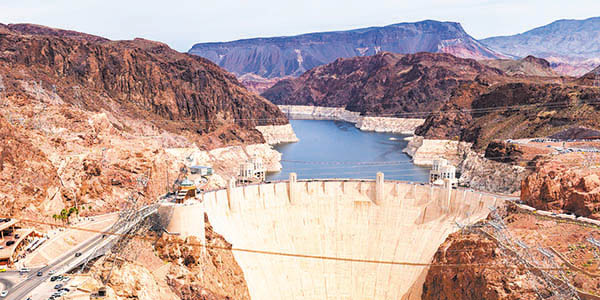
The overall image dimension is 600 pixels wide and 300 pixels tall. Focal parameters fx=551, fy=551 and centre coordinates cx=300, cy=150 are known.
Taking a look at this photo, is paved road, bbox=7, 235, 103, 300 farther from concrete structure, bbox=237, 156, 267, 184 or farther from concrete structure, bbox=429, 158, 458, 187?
concrete structure, bbox=429, 158, 458, 187

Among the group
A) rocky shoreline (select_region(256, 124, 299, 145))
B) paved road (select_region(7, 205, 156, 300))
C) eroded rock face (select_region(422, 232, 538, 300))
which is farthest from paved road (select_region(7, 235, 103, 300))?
rocky shoreline (select_region(256, 124, 299, 145))

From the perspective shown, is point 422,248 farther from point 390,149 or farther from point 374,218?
point 390,149

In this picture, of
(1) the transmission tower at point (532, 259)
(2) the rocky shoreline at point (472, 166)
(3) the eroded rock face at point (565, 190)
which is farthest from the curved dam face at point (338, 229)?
(2) the rocky shoreline at point (472, 166)

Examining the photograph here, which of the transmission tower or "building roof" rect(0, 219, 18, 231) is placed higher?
"building roof" rect(0, 219, 18, 231)

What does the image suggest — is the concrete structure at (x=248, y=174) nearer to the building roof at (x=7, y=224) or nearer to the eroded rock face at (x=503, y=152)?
the eroded rock face at (x=503, y=152)

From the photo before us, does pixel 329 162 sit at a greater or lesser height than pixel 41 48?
lesser

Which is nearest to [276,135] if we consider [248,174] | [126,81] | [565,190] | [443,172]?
[126,81]

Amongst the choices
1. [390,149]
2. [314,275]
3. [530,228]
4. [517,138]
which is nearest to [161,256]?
[314,275]
